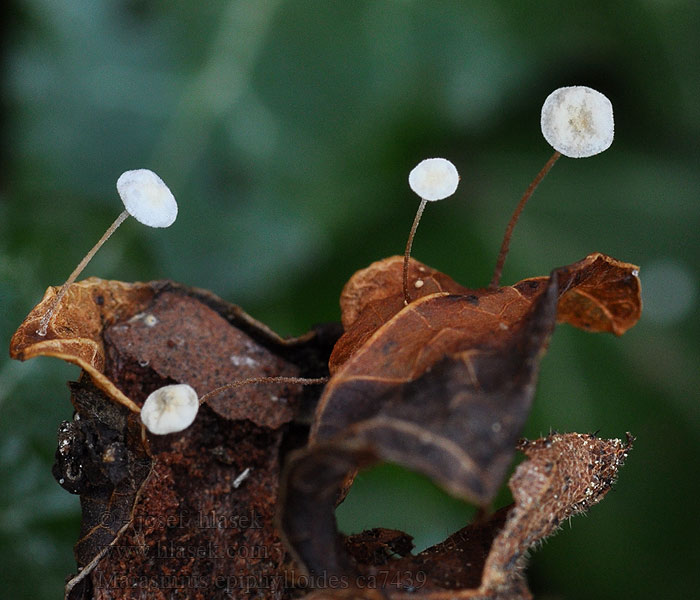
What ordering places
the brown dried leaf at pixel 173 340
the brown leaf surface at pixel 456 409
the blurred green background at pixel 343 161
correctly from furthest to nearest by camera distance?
the blurred green background at pixel 343 161 < the brown dried leaf at pixel 173 340 < the brown leaf surface at pixel 456 409

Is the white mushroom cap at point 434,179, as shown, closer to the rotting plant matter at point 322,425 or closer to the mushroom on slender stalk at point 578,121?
the rotting plant matter at point 322,425

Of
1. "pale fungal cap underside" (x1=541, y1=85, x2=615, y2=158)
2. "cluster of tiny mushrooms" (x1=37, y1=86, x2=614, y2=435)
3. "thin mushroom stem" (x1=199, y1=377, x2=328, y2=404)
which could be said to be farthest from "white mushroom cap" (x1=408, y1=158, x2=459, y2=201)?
"thin mushroom stem" (x1=199, y1=377, x2=328, y2=404)

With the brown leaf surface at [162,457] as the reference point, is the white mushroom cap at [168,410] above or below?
above

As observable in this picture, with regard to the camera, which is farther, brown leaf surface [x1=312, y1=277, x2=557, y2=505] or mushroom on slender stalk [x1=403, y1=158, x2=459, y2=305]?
mushroom on slender stalk [x1=403, y1=158, x2=459, y2=305]

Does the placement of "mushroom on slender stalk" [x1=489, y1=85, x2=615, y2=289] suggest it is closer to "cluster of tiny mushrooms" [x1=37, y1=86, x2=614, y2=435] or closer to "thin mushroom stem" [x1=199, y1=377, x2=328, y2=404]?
"cluster of tiny mushrooms" [x1=37, y1=86, x2=614, y2=435]

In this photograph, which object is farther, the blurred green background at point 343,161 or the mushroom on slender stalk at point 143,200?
the blurred green background at point 343,161

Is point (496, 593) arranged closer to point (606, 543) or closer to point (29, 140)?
point (606, 543)

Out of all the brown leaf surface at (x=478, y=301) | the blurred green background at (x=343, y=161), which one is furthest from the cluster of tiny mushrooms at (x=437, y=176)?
the blurred green background at (x=343, y=161)

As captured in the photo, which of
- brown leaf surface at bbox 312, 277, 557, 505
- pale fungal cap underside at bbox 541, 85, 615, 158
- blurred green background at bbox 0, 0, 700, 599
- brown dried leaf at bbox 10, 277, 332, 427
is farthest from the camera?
blurred green background at bbox 0, 0, 700, 599
